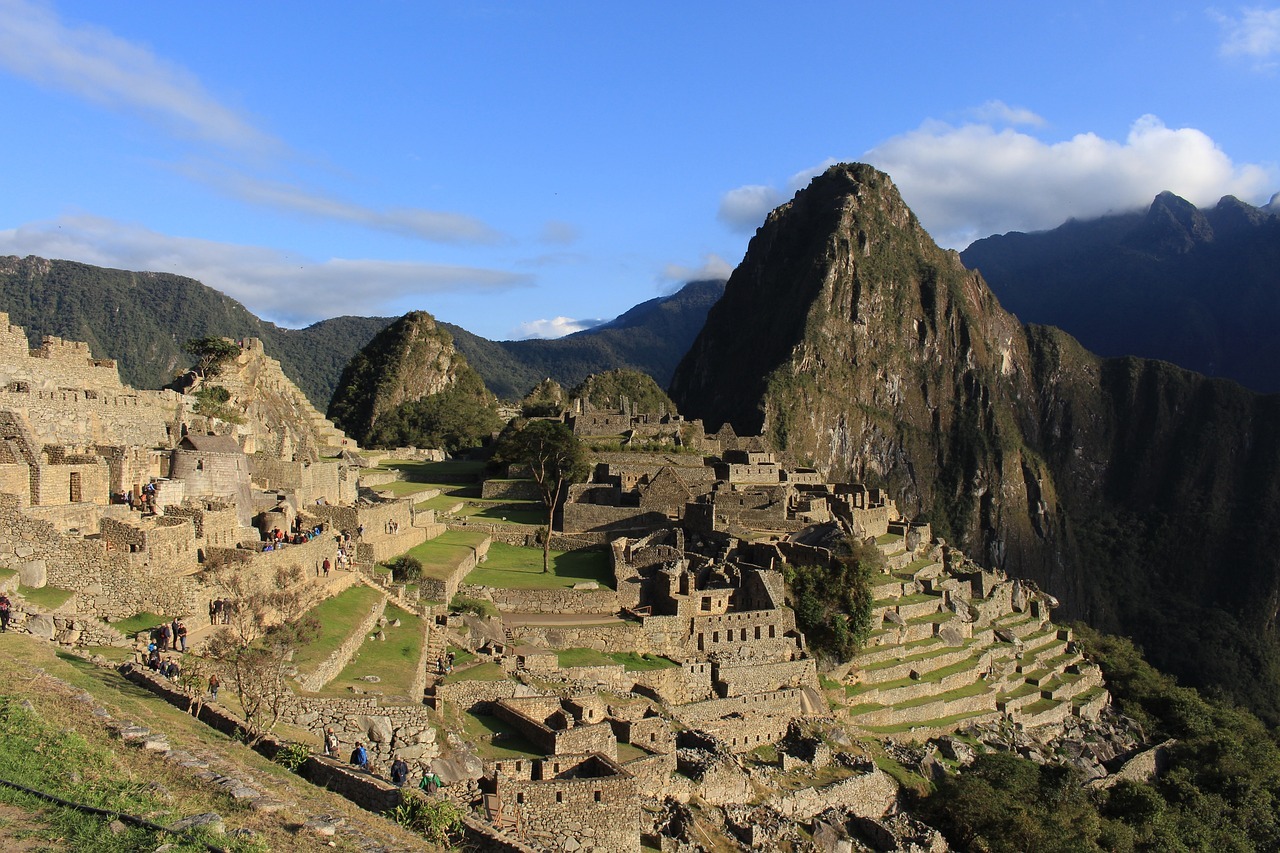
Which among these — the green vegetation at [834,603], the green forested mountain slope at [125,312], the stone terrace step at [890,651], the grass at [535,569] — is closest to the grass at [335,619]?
the grass at [535,569]

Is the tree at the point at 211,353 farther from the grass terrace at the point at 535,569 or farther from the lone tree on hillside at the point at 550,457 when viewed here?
the grass terrace at the point at 535,569

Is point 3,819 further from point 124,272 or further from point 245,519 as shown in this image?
point 124,272

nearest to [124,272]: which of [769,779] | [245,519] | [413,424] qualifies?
[413,424]

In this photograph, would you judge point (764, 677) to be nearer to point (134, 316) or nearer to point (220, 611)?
point (220, 611)

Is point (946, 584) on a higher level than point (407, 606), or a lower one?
lower

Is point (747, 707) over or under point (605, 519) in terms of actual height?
under

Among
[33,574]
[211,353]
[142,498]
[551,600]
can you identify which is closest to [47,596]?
[33,574]
